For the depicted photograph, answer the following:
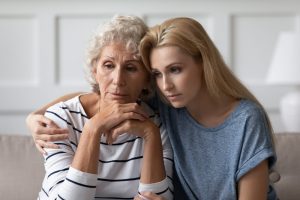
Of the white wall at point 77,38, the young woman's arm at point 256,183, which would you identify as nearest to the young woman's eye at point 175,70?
the young woman's arm at point 256,183

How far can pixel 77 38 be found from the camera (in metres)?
2.70

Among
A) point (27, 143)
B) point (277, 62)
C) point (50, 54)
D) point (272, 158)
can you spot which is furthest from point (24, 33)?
point (272, 158)

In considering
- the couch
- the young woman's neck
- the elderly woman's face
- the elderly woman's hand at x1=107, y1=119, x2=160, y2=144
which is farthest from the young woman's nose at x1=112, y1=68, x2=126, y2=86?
the couch

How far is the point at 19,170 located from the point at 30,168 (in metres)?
0.04

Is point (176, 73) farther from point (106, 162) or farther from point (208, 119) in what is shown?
point (106, 162)

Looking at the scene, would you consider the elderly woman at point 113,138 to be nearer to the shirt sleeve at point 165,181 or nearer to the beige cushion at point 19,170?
the shirt sleeve at point 165,181

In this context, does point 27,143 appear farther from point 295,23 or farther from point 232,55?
point 295,23

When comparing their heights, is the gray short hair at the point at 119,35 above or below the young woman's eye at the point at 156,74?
above

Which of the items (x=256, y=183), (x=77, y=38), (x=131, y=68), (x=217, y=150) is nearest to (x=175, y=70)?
(x=131, y=68)

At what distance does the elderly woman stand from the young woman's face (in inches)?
3.4

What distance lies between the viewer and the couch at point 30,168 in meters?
1.82

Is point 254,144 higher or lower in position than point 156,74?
lower

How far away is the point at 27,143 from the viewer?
6.20 feet

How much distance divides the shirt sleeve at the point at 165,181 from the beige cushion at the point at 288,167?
18.1 inches
